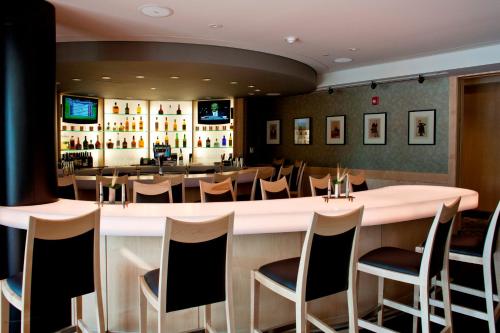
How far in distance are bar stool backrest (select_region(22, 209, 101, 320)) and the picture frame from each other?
793 centimetres

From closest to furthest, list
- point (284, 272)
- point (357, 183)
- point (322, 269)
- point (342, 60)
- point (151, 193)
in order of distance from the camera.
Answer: point (322, 269) → point (284, 272) → point (151, 193) → point (357, 183) → point (342, 60)

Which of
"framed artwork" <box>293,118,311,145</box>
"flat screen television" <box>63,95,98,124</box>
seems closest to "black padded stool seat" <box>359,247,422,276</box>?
"framed artwork" <box>293,118,311,145</box>

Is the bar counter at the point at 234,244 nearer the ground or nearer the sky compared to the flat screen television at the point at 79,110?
nearer the ground

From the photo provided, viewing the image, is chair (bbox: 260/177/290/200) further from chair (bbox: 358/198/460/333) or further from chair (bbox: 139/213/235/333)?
chair (bbox: 139/213/235/333)

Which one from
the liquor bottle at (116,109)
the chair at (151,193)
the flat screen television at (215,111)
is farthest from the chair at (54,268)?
the flat screen television at (215,111)

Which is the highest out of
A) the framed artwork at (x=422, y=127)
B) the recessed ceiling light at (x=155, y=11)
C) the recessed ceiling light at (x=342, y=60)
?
the recessed ceiling light at (x=342, y=60)

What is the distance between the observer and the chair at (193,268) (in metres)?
1.98

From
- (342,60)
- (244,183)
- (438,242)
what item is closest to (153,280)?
(438,242)

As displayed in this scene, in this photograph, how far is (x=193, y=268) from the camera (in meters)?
2.06

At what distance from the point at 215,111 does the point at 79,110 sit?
308 centimetres

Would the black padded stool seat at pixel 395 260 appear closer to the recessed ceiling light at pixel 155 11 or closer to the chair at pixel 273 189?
the chair at pixel 273 189

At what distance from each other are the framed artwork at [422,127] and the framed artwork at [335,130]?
1.48 m

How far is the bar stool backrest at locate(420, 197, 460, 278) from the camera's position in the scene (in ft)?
7.77

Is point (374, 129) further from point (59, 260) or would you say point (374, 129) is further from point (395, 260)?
point (59, 260)
